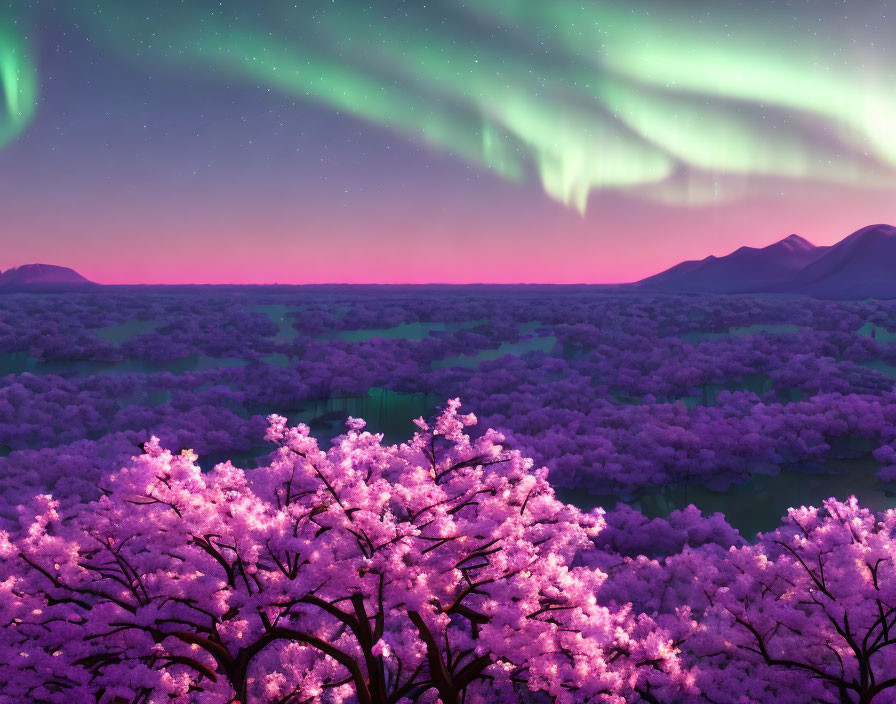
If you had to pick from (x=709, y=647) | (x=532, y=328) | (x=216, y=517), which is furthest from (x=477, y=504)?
(x=532, y=328)

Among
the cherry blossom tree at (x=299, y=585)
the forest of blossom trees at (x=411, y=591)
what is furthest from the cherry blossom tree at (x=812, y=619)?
the cherry blossom tree at (x=299, y=585)

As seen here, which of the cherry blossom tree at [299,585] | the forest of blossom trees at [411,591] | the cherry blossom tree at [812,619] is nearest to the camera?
the cherry blossom tree at [299,585]

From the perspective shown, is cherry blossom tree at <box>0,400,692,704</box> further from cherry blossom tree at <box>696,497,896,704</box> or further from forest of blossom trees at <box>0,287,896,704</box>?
cherry blossom tree at <box>696,497,896,704</box>

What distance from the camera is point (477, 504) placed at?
1066 cm

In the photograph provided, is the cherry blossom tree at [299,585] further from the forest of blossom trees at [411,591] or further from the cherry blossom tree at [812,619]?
the cherry blossom tree at [812,619]

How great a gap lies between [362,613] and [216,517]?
250 cm

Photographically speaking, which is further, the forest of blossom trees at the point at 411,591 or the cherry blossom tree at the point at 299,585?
the forest of blossom trees at the point at 411,591

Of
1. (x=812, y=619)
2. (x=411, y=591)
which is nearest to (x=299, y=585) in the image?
(x=411, y=591)

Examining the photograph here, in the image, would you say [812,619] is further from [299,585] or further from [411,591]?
[299,585]

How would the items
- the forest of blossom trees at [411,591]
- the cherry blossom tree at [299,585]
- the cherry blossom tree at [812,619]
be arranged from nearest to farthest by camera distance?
the cherry blossom tree at [299,585]
the forest of blossom trees at [411,591]
the cherry blossom tree at [812,619]

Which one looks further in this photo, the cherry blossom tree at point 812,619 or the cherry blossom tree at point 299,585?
the cherry blossom tree at point 812,619

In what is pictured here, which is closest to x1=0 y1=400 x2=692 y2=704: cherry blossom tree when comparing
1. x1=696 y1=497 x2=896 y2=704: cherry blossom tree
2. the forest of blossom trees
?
the forest of blossom trees

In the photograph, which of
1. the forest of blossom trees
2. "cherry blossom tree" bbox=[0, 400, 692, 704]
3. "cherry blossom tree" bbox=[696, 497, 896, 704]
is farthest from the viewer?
"cherry blossom tree" bbox=[696, 497, 896, 704]

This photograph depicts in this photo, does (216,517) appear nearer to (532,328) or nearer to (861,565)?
(861,565)
